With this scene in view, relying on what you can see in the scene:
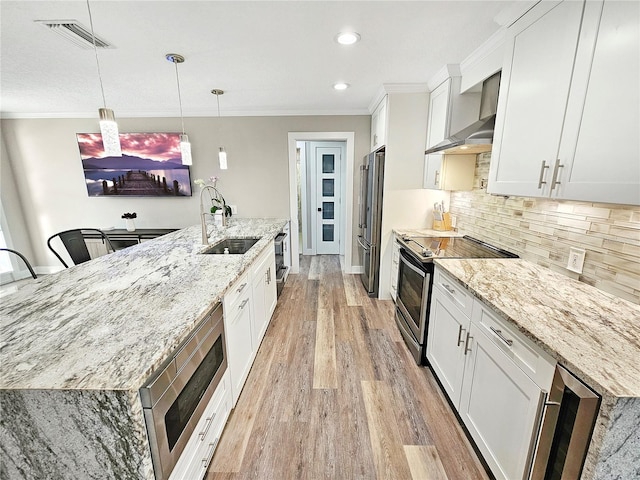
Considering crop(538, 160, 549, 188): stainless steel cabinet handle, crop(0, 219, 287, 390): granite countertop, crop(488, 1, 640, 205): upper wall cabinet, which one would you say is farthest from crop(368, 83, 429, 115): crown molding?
crop(0, 219, 287, 390): granite countertop

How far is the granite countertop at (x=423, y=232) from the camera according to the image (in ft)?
9.07

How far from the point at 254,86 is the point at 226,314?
8.08ft

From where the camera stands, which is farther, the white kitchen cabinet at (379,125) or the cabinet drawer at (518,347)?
the white kitchen cabinet at (379,125)

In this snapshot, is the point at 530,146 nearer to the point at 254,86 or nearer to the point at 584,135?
the point at 584,135

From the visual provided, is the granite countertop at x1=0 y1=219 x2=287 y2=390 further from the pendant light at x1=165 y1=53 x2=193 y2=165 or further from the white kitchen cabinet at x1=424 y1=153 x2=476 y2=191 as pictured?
the white kitchen cabinet at x1=424 y1=153 x2=476 y2=191

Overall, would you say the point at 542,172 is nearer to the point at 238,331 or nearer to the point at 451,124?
the point at 451,124

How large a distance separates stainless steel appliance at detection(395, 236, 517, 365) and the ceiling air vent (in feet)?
9.02

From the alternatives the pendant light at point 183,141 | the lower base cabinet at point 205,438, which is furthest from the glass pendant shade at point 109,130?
the lower base cabinet at point 205,438

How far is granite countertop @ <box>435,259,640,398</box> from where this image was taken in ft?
2.67

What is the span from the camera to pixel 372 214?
3.16 metres

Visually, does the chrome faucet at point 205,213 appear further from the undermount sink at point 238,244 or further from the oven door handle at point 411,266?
the oven door handle at point 411,266

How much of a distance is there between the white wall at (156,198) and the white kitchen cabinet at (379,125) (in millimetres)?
201

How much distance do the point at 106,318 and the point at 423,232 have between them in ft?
9.02

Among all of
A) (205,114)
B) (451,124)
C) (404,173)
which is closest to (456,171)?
(451,124)
